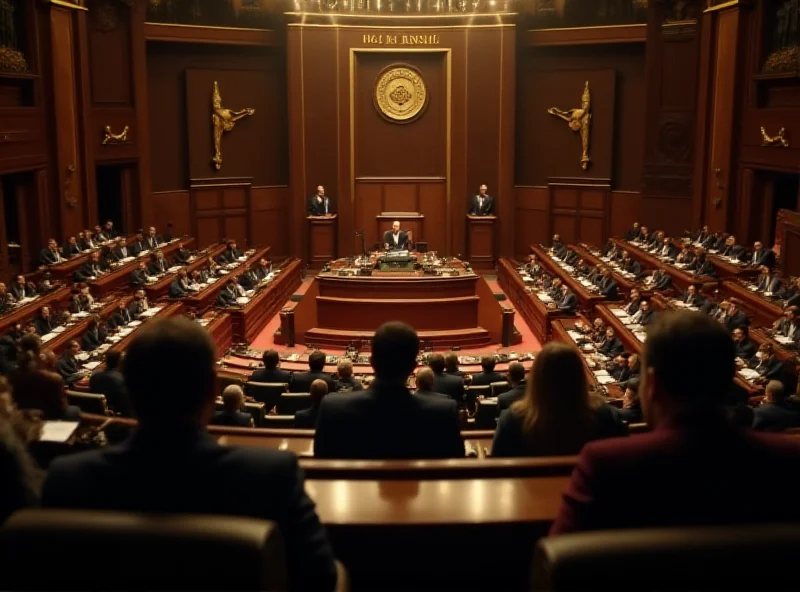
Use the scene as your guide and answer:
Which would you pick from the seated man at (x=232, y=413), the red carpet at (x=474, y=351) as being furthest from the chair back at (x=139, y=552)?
the red carpet at (x=474, y=351)

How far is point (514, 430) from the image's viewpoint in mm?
3340

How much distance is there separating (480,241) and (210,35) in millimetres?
7846

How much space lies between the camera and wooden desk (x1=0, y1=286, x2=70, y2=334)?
11195 mm

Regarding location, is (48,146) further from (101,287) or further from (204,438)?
(204,438)

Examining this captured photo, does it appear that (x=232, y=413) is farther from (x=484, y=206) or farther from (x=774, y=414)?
(x=484, y=206)

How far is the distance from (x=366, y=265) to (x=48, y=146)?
248 inches

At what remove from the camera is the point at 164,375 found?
1850mm

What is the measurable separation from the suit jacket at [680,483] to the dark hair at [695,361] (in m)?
0.09

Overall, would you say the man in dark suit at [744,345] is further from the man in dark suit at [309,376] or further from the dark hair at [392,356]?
the dark hair at [392,356]

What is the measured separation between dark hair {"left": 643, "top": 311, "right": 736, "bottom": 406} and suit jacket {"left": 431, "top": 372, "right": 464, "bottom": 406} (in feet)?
20.3

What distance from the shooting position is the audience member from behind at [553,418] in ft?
10.9

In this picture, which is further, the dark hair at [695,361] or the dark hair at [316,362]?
the dark hair at [316,362]

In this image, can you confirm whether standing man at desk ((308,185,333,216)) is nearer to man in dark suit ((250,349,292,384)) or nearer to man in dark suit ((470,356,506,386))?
man in dark suit ((250,349,292,384))

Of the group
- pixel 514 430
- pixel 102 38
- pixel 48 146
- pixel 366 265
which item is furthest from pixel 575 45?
pixel 514 430
